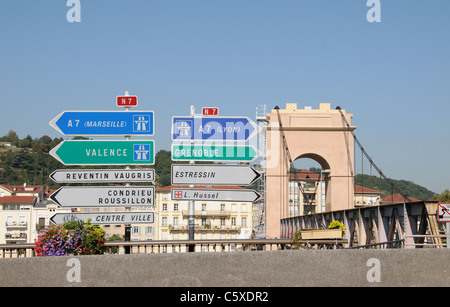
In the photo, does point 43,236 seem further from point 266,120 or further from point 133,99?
point 266,120

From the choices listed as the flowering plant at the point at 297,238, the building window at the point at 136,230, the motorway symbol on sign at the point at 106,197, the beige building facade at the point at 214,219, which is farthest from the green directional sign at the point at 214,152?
the building window at the point at 136,230

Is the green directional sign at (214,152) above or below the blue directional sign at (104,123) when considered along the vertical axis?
below

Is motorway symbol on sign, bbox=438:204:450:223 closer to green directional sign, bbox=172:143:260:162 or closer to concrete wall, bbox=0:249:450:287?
concrete wall, bbox=0:249:450:287

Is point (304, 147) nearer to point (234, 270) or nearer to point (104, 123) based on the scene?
point (104, 123)

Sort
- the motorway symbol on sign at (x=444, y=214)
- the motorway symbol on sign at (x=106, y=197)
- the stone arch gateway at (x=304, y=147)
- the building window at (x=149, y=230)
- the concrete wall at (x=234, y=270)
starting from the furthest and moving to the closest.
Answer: the building window at (x=149, y=230) < the stone arch gateway at (x=304, y=147) < the motorway symbol on sign at (x=106, y=197) < the motorway symbol on sign at (x=444, y=214) < the concrete wall at (x=234, y=270)

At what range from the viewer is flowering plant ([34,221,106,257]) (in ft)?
43.9

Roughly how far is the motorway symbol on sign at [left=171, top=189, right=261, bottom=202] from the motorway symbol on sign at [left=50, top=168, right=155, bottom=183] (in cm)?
80

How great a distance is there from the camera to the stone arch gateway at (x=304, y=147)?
192 feet

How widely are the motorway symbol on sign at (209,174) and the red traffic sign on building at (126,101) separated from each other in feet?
6.12

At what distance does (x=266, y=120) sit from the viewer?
214 ft

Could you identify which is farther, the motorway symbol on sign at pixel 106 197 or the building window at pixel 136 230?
the building window at pixel 136 230

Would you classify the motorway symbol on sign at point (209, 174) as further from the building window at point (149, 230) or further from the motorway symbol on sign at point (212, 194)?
the building window at point (149, 230)

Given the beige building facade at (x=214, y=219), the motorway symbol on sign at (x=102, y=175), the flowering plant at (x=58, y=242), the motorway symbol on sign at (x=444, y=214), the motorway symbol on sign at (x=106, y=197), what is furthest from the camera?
the beige building facade at (x=214, y=219)
